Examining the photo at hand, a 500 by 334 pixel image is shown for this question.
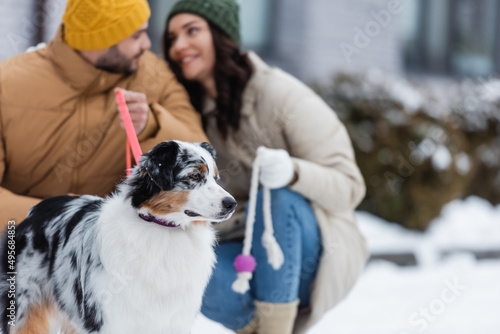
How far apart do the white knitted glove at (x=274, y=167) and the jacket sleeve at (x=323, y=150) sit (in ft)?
0.63

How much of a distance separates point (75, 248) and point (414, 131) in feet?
12.2

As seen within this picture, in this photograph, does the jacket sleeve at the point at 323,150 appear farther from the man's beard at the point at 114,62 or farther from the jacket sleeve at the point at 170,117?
the man's beard at the point at 114,62

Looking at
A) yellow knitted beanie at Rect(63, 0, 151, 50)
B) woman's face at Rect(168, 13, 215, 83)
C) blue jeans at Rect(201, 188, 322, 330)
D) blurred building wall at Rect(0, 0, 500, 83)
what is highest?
yellow knitted beanie at Rect(63, 0, 151, 50)

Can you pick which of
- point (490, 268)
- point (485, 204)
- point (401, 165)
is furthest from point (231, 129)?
point (485, 204)

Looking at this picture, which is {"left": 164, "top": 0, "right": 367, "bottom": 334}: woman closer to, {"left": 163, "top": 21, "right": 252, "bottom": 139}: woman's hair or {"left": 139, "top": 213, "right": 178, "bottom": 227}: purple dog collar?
{"left": 163, "top": 21, "right": 252, "bottom": 139}: woman's hair

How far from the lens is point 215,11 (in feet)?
6.62

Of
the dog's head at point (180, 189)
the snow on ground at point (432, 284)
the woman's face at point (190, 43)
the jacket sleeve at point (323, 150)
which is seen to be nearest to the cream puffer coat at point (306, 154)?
the jacket sleeve at point (323, 150)

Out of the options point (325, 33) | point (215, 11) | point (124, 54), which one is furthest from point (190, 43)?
point (325, 33)

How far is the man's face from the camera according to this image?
64.1 inches

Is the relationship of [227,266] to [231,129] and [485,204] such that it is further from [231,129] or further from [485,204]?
[485,204]

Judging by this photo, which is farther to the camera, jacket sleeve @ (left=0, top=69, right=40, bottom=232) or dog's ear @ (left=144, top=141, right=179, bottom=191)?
jacket sleeve @ (left=0, top=69, right=40, bottom=232)

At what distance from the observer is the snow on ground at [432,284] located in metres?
3.07

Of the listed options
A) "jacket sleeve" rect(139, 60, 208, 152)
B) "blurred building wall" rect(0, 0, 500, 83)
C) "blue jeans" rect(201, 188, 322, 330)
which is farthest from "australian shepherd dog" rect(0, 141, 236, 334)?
"blurred building wall" rect(0, 0, 500, 83)

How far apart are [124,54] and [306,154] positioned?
822mm
